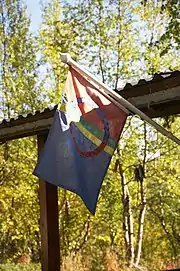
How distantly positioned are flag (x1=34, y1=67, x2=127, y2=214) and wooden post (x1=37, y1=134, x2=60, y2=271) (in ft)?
5.04

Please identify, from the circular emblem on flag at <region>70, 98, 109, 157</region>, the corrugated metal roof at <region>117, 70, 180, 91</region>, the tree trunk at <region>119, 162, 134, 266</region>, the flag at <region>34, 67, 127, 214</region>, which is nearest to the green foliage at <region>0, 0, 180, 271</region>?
the tree trunk at <region>119, 162, 134, 266</region>

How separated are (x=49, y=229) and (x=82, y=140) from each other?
1831mm

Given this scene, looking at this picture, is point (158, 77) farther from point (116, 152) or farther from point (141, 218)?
point (141, 218)

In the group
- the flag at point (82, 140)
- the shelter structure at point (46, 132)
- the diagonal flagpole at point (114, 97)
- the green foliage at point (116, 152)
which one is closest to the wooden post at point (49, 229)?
the shelter structure at point (46, 132)

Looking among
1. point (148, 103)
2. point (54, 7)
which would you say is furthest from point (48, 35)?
point (148, 103)

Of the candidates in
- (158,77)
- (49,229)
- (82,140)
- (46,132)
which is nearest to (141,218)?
(49,229)

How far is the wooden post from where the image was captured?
4.54 meters

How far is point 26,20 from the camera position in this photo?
517 inches

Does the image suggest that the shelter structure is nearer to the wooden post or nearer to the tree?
the wooden post

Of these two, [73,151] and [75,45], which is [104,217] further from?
[73,151]

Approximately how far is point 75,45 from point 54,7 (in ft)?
6.05

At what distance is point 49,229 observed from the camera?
4.59 meters

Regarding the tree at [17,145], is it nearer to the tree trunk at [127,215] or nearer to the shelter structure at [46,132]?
the tree trunk at [127,215]

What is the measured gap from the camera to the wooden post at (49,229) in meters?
4.54
